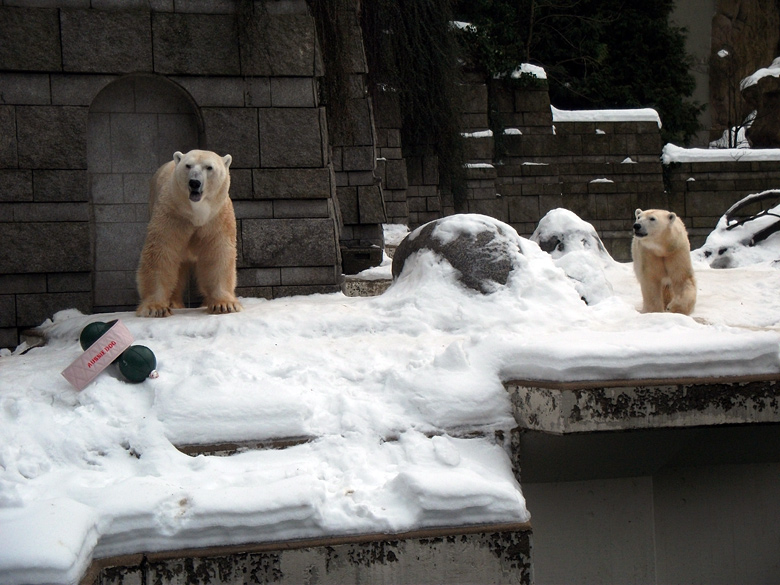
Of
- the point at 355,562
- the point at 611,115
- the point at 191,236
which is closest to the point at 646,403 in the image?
the point at 355,562

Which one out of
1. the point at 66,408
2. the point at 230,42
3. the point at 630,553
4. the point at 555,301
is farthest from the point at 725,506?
the point at 230,42

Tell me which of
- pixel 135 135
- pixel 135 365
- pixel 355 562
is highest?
pixel 135 135

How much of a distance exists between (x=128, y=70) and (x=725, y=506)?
4396 millimetres

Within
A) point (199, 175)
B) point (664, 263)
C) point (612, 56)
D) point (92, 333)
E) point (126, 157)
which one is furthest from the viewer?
point (612, 56)

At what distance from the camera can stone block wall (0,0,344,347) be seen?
516cm

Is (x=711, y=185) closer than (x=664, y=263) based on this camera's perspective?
No

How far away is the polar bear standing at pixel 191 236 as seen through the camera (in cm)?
450

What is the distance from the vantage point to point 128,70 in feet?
17.5

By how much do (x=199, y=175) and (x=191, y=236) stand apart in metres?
0.47

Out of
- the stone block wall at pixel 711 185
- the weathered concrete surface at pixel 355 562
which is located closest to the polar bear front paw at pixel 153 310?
the weathered concrete surface at pixel 355 562

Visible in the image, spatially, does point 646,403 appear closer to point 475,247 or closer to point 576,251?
point 475,247

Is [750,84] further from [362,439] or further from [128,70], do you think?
[362,439]

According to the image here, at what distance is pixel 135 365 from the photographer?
3223 millimetres

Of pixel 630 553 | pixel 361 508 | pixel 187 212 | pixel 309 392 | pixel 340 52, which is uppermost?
pixel 340 52
